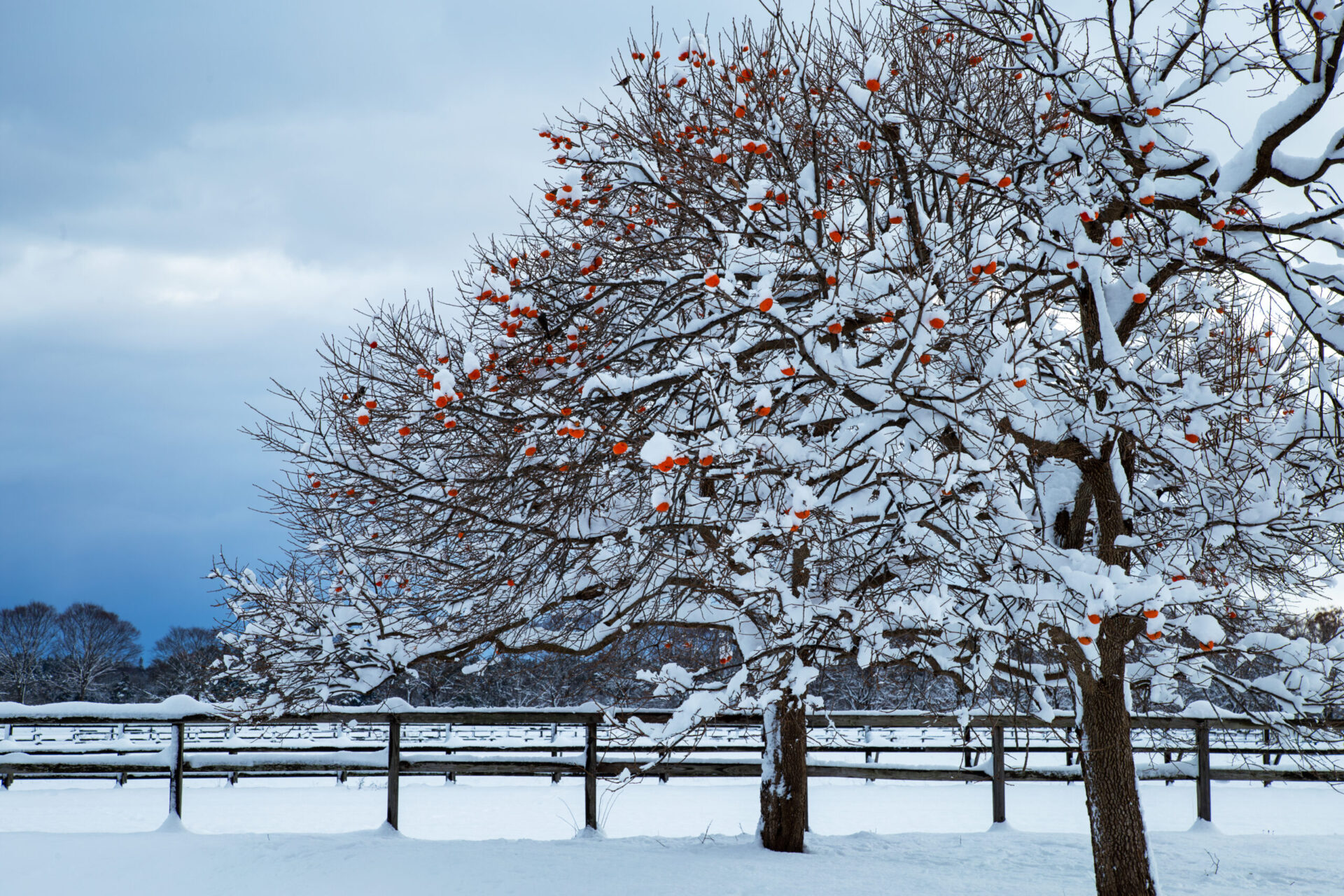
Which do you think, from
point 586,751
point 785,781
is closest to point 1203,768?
point 785,781

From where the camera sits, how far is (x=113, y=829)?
830 cm

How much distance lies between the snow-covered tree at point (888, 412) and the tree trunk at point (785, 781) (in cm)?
3

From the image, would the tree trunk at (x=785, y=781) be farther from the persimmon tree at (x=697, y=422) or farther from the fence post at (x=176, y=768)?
the fence post at (x=176, y=768)

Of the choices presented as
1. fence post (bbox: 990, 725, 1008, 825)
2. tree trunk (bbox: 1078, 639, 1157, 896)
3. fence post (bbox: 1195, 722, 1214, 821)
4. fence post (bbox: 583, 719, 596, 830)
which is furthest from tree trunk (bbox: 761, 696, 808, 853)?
fence post (bbox: 1195, 722, 1214, 821)

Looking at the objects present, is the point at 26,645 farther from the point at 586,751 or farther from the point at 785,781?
the point at 785,781

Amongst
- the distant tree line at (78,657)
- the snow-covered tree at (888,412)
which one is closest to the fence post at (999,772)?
the snow-covered tree at (888,412)

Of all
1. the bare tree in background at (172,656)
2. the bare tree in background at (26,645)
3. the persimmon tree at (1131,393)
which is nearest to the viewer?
the persimmon tree at (1131,393)

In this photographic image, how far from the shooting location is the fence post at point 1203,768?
7.16 metres

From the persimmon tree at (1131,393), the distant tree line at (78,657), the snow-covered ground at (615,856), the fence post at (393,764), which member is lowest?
the distant tree line at (78,657)

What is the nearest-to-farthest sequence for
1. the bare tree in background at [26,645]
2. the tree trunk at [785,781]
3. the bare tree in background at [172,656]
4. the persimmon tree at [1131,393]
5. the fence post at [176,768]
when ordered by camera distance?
the persimmon tree at [1131,393] < the tree trunk at [785,781] < the fence post at [176,768] < the bare tree in background at [172,656] < the bare tree in background at [26,645]

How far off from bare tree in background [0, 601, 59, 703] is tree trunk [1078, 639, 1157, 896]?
44740 millimetres

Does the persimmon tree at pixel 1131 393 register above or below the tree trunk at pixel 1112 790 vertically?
above

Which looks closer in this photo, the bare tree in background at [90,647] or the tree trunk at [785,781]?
the tree trunk at [785,781]

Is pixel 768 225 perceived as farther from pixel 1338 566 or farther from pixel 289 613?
pixel 289 613
